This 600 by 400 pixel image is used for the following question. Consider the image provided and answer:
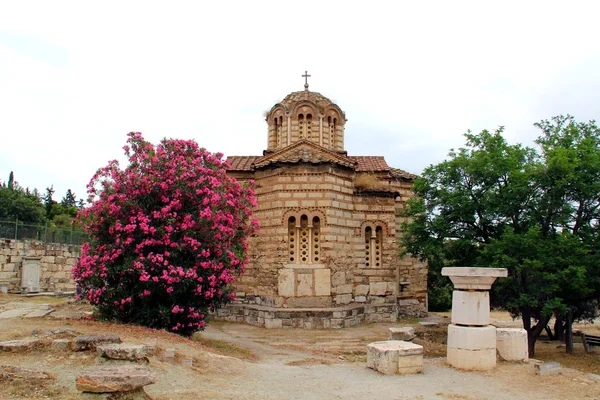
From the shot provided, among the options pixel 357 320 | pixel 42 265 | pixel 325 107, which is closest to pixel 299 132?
pixel 325 107

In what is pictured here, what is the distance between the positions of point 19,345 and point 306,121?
49.7 feet

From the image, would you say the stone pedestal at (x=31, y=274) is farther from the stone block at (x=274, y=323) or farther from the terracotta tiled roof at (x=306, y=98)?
the terracotta tiled roof at (x=306, y=98)

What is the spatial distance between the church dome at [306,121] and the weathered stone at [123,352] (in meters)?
13.9

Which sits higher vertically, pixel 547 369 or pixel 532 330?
pixel 547 369

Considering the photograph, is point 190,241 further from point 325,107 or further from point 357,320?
point 325,107

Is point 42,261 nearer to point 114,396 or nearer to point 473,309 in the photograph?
point 114,396

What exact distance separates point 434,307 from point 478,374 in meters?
23.3

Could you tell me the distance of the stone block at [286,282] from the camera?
16969 millimetres

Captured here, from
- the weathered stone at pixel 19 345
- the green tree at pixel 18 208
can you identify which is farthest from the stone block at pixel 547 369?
the green tree at pixel 18 208

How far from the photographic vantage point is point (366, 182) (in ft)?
61.9

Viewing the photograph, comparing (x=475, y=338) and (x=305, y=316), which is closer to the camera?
(x=475, y=338)

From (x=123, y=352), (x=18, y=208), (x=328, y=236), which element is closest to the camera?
(x=123, y=352)

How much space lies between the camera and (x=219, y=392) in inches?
273

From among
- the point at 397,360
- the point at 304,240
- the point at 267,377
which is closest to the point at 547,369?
the point at 397,360
